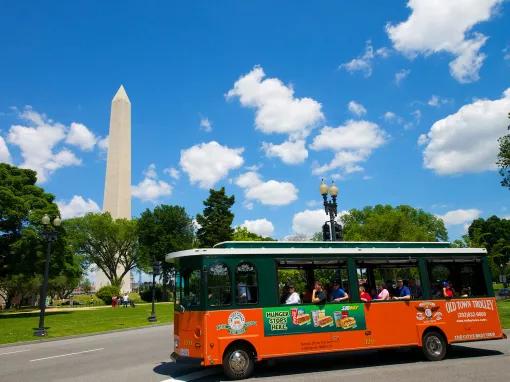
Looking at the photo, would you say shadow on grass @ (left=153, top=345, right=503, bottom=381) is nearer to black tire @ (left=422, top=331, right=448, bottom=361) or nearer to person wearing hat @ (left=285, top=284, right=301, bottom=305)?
black tire @ (left=422, top=331, right=448, bottom=361)

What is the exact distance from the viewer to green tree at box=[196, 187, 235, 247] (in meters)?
66.6

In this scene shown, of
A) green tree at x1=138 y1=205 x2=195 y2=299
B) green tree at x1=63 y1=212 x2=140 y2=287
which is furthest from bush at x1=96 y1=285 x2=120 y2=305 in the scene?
green tree at x1=138 y1=205 x2=195 y2=299

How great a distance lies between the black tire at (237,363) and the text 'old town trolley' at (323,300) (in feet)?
0.07

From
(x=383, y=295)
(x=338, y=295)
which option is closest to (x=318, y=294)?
(x=338, y=295)

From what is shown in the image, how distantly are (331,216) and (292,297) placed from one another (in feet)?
27.4

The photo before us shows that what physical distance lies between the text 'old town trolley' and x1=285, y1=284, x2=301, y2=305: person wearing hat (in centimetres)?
4

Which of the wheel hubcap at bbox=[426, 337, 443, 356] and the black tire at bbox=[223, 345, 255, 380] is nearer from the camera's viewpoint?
the black tire at bbox=[223, 345, 255, 380]

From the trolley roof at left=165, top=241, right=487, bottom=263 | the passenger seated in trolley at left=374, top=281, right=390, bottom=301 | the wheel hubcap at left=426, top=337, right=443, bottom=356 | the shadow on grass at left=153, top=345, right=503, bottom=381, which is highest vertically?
the trolley roof at left=165, top=241, right=487, bottom=263

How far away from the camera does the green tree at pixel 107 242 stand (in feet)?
215

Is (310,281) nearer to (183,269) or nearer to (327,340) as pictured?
(327,340)

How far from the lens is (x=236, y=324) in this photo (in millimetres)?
10086

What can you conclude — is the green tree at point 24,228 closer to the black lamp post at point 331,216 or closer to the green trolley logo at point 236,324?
the black lamp post at point 331,216

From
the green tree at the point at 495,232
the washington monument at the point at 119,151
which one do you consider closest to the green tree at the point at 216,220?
the washington monument at the point at 119,151

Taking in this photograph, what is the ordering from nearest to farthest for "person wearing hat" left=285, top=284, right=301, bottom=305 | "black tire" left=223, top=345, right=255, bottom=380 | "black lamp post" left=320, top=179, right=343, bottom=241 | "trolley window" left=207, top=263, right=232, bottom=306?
Result: "black tire" left=223, top=345, right=255, bottom=380, "trolley window" left=207, top=263, right=232, bottom=306, "person wearing hat" left=285, top=284, right=301, bottom=305, "black lamp post" left=320, top=179, right=343, bottom=241
